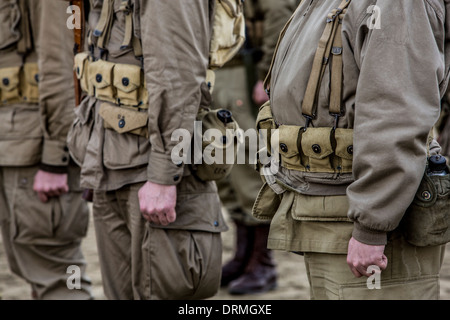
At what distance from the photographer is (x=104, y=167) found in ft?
10.3

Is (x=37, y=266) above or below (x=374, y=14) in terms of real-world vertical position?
below

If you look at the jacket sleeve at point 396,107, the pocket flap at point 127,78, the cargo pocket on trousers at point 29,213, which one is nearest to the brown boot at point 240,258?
the cargo pocket on trousers at point 29,213

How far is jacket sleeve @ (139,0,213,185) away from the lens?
2.90 metres

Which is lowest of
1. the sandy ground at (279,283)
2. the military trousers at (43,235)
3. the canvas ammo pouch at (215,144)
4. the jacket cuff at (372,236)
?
the sandy ground at (279,283)

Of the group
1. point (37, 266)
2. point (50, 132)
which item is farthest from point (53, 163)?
point (37, 266)

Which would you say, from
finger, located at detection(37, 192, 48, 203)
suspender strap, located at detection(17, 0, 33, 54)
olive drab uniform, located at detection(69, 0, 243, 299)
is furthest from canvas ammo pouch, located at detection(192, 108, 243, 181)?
suspender strap, located at detection(17, 0, 33, 54)

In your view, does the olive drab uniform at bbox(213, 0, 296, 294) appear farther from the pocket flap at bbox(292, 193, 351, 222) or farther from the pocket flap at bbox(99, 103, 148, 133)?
the pocket flap at bbox(292, 193, 351, 222)

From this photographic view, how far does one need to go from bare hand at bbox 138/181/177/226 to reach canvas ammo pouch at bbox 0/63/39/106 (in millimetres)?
1308

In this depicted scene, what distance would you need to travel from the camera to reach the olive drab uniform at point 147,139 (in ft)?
9.58

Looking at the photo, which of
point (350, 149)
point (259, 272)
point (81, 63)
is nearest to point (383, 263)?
point (350, 149)

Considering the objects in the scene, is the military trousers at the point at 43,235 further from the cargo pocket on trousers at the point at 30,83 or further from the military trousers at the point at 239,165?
the military trousers at the point at 239,165

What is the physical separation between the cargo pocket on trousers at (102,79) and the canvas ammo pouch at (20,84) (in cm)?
85

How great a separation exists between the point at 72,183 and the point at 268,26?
1826 mm
